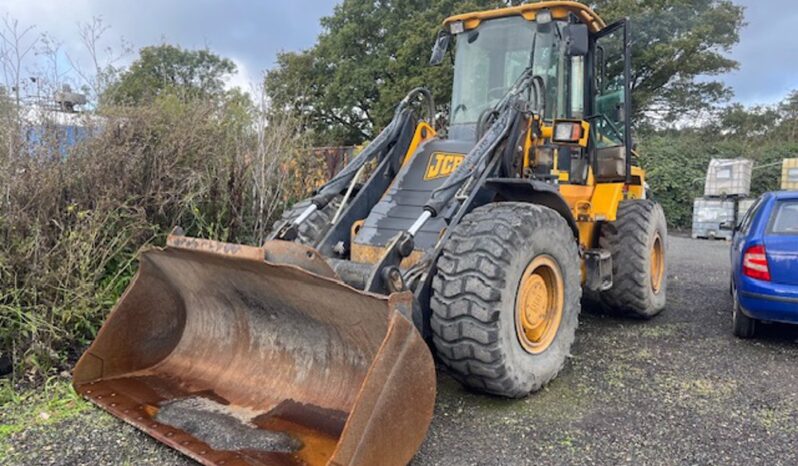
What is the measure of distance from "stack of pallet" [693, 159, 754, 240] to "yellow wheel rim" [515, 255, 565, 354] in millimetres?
14336

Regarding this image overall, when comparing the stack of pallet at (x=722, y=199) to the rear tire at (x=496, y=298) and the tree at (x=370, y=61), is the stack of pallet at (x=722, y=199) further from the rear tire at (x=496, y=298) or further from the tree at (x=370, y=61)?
the rear tire at (x=496, y=298)

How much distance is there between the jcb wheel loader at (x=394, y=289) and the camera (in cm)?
286

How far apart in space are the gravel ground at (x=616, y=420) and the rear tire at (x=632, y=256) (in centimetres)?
65

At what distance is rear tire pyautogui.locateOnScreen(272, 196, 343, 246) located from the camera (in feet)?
14.8

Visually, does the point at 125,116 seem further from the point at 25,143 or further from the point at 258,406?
the point at 258,406

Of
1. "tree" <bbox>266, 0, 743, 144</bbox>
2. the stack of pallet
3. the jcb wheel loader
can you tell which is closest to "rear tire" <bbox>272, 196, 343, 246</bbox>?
the jcb wheel loader

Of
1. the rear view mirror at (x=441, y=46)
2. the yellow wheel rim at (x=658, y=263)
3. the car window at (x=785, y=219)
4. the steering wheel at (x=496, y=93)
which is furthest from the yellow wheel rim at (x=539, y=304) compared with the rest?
the yellow wheel rim at (x=658, y=263)

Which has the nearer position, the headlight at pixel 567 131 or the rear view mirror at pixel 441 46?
the headlight at pixel 567 131

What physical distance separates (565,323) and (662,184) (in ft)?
59.7

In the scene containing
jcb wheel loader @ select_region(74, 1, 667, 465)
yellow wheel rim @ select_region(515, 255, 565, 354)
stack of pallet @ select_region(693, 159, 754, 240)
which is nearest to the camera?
jcb wheel loader @ select_region(74, 1, 667, 465)

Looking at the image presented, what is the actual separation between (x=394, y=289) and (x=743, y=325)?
3767 mm

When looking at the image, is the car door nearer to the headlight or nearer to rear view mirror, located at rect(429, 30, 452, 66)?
the headlight

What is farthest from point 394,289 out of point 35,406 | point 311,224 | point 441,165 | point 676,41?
point 676,41

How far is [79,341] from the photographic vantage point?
4.52 meters
